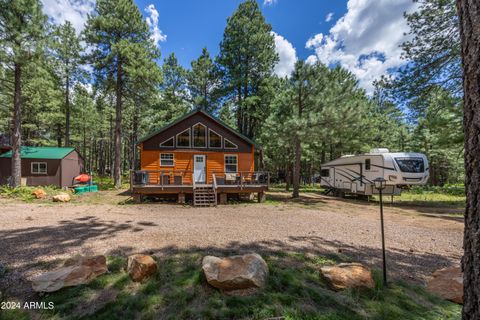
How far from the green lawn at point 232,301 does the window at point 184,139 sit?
1073 centimetres

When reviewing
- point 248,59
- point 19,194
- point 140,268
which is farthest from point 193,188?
point 248,59

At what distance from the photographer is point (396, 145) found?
25.7 metres

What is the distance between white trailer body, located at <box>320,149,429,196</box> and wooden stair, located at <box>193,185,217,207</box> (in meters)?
7.83

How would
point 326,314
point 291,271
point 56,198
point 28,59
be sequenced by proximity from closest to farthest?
1. point 326,314
2. point 291,271
3. point 56,198
4. point 28,59

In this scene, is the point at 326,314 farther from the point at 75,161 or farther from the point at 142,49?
the point at 75,161

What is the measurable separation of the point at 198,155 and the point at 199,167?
2.65ft

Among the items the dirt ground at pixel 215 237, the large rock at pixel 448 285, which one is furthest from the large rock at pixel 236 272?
the large rock at pixel 448 285

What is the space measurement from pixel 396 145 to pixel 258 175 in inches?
905

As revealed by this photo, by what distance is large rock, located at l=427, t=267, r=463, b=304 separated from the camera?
2.82 metres

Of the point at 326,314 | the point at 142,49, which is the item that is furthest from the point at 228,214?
the point at 142,49

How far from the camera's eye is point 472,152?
4.56ft

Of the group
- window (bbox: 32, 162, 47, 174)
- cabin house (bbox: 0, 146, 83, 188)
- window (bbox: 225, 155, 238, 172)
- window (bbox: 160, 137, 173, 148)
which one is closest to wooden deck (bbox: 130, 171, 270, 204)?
window (bbox: 225, 155, 238, 172)

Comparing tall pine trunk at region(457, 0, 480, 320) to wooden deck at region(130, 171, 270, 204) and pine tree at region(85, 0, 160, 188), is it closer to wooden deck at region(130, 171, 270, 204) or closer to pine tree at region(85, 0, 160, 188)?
wooden deck at region(130, 171, 270, 204)

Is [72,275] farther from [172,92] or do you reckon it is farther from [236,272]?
[172,92]
